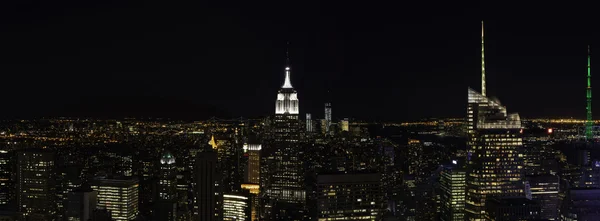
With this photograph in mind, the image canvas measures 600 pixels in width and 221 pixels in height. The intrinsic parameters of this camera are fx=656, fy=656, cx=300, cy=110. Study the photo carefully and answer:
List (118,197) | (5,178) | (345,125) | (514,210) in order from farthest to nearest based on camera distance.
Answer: (345,125)
(5,178)
(118,197)
(514,210)

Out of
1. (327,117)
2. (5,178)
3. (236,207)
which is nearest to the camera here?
(236,207)

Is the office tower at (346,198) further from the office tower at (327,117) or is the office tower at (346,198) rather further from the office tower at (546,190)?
the office tower at (327,117)

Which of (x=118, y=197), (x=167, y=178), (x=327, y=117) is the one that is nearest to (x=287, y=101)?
(x=327, y=117)

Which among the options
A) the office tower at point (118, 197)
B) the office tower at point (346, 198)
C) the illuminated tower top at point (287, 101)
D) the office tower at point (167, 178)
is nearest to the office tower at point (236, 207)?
the office tower at point (346, 198)

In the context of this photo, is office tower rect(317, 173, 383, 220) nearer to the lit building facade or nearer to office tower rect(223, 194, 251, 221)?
office tower rect(223, 194, 251, 221)

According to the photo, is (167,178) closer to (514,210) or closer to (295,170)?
(295,170)

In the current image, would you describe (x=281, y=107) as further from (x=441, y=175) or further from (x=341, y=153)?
(x=441, y=175)
